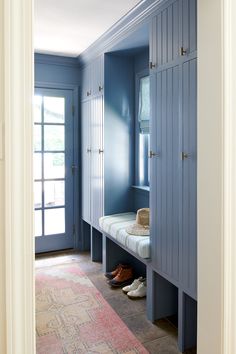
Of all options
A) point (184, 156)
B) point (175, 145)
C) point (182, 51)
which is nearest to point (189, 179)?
point (184, 156)

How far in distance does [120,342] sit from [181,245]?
82 cm

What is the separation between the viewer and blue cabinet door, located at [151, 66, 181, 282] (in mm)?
2137

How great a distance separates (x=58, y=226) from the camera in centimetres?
416

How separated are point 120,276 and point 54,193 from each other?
59.6 inches

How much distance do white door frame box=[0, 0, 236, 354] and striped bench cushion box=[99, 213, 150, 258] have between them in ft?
3.42

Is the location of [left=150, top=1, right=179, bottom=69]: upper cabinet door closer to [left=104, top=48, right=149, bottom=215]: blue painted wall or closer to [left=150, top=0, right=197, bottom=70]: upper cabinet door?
[left=150, top=0, right=197, bottom=70]: upper cabinet door

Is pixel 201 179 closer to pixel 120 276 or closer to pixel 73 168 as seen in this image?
pixel 120 276

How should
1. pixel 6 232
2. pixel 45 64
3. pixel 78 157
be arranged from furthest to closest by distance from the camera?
1. pixel 78 157
2. pixel 45 64
3. pixel 6 232

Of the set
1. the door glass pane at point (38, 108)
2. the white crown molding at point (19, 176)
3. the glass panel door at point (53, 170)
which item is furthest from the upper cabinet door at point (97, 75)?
the white crown molding at point (19, 176)

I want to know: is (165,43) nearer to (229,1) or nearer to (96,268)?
(229,1)

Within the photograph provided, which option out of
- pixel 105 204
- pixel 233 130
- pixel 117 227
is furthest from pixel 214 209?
pixel 105 204

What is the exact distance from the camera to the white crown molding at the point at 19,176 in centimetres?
84

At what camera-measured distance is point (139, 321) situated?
2463 mm

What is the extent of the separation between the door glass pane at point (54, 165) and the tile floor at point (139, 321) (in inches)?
49.5
